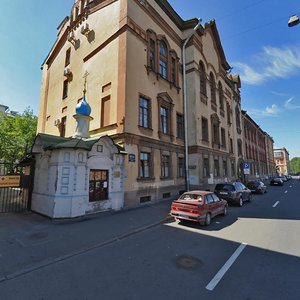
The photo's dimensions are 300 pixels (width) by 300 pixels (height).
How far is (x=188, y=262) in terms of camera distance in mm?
5637

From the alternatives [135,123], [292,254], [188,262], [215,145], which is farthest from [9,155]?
[292,254]

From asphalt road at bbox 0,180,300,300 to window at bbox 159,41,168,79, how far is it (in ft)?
47.3

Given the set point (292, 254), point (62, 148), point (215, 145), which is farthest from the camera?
point (215, 145)

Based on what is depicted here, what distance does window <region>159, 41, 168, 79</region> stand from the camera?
18.3 metres

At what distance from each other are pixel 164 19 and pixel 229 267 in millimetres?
20038

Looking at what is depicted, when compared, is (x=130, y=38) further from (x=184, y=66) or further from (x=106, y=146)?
(x=106, y=146)

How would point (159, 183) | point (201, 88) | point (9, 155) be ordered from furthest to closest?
point (9, 155)
point (201, 88)
point (159, 183)

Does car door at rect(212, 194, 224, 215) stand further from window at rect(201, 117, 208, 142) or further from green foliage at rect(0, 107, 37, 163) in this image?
green foliage at rect(0, 107, 37, 163)

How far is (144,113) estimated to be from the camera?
621 inches

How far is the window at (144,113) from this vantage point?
608 inches

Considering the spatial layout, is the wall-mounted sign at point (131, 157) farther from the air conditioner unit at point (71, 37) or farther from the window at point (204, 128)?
the air conditioner unit at point (71, 37)

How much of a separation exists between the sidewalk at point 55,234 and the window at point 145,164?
10.6 ft

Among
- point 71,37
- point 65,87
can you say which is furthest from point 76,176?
point 71,37

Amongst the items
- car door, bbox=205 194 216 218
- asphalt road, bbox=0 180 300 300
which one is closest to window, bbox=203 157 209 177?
car door, bbox=205 194 216 218
